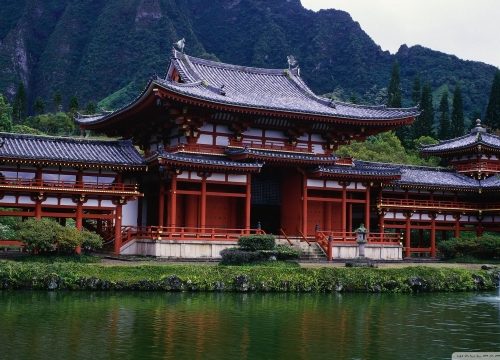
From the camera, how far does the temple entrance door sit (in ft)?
148

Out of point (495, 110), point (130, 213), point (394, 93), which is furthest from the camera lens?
point (394, 93)

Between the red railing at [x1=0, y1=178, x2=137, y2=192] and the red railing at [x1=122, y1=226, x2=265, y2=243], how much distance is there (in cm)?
259

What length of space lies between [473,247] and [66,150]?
2699cm

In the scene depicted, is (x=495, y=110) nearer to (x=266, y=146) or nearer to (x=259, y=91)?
(x=259, y=91)

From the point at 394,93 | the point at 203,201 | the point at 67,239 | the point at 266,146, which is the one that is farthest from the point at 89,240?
the point at 394,93

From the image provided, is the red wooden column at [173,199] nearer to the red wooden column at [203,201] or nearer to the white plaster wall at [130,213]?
the red wooden column at [203,201]

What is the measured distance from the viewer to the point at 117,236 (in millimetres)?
38500

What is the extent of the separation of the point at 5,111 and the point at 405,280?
60688mm

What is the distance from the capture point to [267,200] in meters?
45.5

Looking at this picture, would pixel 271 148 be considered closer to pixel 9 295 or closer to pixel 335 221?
pixel 335 221

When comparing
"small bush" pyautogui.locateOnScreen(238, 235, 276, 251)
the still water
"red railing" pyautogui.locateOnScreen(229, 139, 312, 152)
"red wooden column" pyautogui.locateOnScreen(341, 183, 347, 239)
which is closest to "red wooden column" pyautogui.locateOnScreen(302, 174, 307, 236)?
"red railing" pyautogui.locateOnScreen(229, 139, 312, 152)

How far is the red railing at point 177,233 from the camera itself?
1483 inches

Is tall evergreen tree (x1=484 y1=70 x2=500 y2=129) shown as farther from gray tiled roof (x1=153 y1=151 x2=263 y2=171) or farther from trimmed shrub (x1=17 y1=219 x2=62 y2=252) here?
trimmed shrub (x1=17 y1=219 x2=62 y2=252)

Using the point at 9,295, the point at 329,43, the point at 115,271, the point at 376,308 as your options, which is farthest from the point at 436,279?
the point at 329,43
